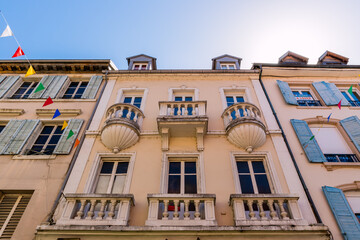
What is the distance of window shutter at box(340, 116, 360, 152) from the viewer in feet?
28.3

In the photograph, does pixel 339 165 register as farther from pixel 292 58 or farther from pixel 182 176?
pixel 292 58

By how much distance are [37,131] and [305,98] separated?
11.9m

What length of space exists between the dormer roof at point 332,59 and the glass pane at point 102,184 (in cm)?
1314

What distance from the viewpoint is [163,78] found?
1196 centimetres

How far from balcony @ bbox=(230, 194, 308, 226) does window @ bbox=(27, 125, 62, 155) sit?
22.2 feet

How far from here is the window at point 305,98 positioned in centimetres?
1073

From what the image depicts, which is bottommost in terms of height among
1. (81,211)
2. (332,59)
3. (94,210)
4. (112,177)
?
(81,211)

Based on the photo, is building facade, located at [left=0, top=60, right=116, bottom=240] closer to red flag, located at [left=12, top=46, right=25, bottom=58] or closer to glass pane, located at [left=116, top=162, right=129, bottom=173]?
red flag, located at [left=12, top=46, right=25, bottom=58]

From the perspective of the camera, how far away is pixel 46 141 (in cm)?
892

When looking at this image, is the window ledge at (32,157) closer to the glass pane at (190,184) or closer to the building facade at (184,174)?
the building facade at (184,174)

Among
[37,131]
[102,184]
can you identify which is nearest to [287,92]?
[102,184]

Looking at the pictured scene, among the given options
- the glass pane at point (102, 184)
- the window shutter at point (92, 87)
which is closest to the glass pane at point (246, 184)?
the glass pane at point (102, 184)

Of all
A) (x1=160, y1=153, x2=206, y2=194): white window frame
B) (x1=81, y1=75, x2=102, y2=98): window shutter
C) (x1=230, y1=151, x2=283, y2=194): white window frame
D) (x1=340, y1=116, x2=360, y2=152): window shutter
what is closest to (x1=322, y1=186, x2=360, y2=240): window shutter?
(x1=230, y1=151, x2=283, y2=194): white window frame

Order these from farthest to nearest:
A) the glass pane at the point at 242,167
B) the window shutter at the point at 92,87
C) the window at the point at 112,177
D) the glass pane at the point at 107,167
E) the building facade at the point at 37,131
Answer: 1. the window shutter at the point at 92,87
2. the glass pane at the point at 107,167
3. the glass pane at the point at 242,167
4. the window at the point at 112,177
5. the building facade at the point at 37,131
